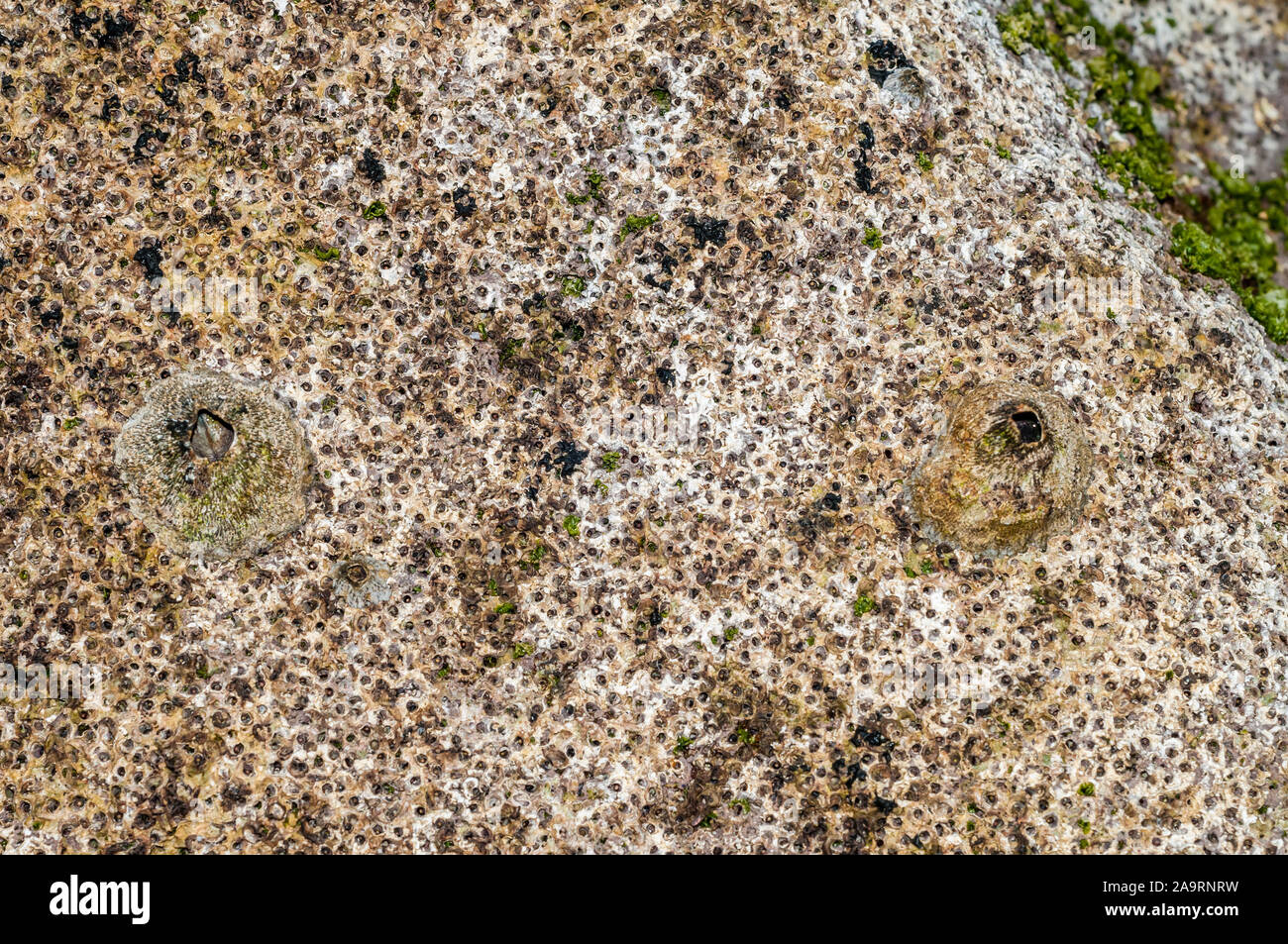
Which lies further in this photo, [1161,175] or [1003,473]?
[1161,175]

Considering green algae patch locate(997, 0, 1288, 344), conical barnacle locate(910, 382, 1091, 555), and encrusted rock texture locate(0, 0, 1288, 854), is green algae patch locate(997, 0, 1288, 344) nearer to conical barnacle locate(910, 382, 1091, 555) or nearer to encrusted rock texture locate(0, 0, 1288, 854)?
encrusted rock texture locate(0, 0, 1288, 854)

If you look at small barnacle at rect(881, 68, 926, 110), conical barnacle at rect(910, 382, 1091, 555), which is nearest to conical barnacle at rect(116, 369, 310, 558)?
conical barnacle at rect(910, 382, 1091, 555)

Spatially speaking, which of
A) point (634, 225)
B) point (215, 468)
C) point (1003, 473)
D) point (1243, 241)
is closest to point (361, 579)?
point (215, 468)

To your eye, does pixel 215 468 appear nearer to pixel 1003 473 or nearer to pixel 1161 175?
pixel 1003 473

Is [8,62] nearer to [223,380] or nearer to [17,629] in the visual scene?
[223,380]

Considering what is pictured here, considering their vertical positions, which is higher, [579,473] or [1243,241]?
[1243,241]

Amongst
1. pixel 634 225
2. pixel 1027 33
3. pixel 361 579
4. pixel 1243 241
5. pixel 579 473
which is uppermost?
pixel 1027 33
